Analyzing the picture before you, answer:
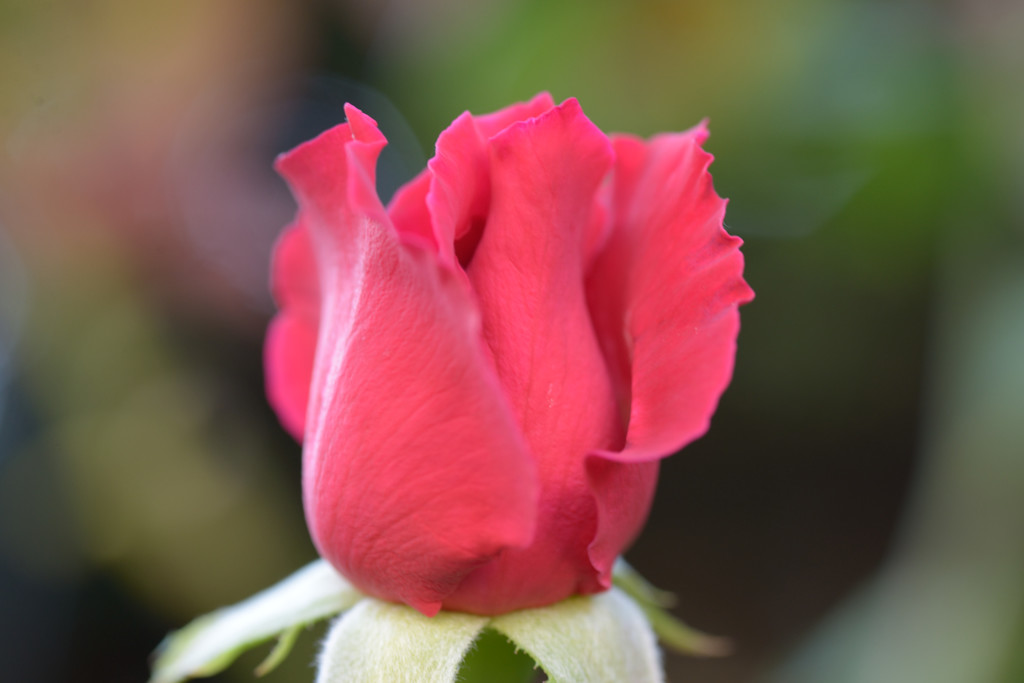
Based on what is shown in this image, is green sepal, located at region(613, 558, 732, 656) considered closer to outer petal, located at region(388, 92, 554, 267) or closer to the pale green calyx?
the pale green calyx

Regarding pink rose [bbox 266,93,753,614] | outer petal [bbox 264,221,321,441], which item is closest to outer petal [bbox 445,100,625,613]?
pink rose [bbox 266,93,753,614]

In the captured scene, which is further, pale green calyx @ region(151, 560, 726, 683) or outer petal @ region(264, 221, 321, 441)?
outer petal @ region(264, 221, 321, 441)

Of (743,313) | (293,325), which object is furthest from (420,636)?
(743,313)

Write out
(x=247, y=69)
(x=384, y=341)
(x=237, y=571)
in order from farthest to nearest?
(x=247, y=69) < (x=237, y=571) < (x=384, y=341)

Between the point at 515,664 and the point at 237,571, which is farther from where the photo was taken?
the point at 237,571

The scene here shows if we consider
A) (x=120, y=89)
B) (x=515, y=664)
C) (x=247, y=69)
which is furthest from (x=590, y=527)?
(x=247, y=69)

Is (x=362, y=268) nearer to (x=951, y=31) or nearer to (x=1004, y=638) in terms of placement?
(x=1004, y=638)
